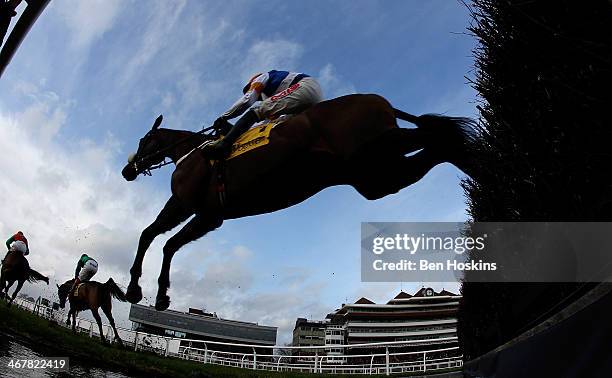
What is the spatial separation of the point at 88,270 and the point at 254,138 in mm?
8820

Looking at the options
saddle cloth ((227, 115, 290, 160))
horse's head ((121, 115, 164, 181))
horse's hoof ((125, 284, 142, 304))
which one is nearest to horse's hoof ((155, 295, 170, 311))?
horse's hoof ((125, 284, 142, 304))

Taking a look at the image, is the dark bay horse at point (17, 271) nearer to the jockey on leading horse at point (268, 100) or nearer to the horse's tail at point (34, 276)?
the horse's tail at point (34, 276)

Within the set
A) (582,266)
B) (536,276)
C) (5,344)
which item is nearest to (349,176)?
(536,276)

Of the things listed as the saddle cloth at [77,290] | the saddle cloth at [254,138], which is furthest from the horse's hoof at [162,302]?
the saddle cloth at [77,290]

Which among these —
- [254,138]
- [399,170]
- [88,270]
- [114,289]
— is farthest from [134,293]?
[88,270]

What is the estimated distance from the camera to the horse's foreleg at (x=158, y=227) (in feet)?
14.8

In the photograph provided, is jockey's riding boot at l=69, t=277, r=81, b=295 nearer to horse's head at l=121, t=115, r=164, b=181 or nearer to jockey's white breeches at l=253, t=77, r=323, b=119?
horse's head at l=121, t=115, r=164, b=181

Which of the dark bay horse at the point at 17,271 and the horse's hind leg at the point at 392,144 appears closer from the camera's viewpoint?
the horse's hind leg at the point at 392,144

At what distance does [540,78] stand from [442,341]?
792cm

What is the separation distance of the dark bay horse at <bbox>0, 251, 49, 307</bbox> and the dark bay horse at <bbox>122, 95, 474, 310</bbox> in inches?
420

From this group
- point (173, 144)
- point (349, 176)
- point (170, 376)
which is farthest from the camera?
point (170, 376)

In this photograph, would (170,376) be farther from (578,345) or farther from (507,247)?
(578,345)

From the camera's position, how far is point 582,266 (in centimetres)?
218

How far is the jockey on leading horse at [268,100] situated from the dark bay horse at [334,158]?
20 centimetres
